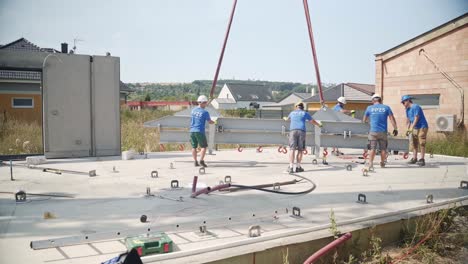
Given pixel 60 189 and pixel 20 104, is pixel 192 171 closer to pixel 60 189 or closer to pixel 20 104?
pixel 60 189

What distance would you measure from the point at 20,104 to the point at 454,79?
22.6m

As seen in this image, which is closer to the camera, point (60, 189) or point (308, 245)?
point (308, 245)

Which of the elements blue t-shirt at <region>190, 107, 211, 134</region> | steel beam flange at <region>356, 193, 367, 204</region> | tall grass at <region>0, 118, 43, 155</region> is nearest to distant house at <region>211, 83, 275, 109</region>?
tall grass at <region>0, 118, 43, 155</region>

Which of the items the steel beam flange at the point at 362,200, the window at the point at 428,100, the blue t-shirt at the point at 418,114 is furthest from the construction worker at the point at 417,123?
the window at the point at 428,100

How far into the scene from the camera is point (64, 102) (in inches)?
410

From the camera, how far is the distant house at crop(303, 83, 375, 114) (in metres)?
34.0

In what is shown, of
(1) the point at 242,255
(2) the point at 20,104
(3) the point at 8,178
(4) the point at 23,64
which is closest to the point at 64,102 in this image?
(4) the point at 23,64

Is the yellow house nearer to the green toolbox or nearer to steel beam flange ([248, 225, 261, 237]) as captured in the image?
steel beam flange ([248, 225, 261, 237])

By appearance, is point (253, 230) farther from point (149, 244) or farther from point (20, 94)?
point (20, 94)

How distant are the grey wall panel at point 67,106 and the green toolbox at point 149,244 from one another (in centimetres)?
773

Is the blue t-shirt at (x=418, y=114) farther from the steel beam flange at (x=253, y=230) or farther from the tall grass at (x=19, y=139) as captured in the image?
the tall grass at (x=19, y=139)

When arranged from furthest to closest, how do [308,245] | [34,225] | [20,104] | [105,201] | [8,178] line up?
[20,104] < [8,178] < [105,201] < [34,225] < [308,245]

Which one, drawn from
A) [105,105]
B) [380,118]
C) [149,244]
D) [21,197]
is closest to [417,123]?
[380,118]

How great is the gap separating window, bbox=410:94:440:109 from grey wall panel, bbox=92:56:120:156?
12.6 meters
